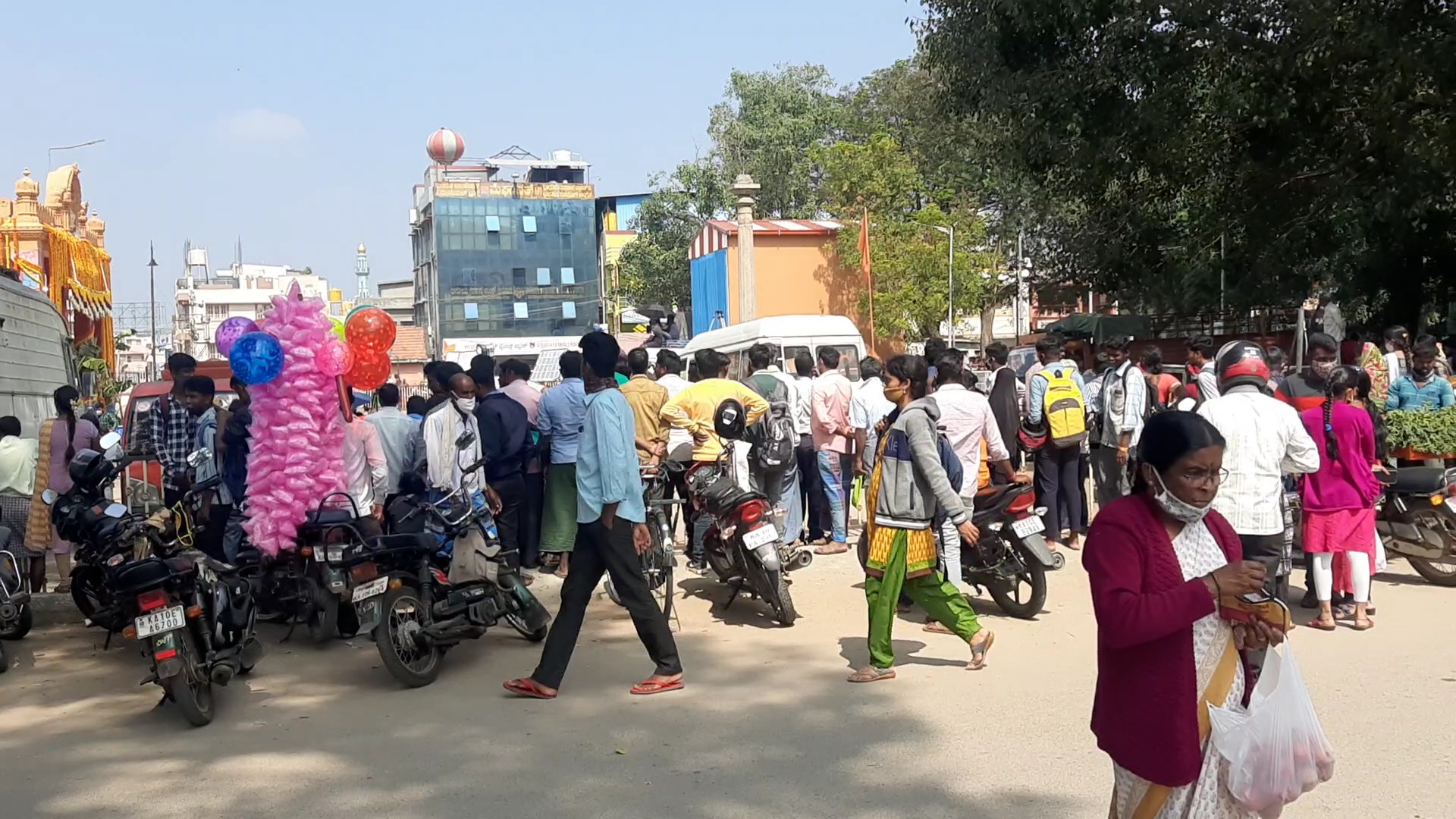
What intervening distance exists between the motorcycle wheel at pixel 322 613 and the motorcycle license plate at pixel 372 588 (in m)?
0.98

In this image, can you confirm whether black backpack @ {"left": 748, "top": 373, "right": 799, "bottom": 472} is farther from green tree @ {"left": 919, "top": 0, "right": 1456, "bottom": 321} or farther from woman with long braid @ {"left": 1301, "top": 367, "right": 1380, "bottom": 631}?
green tree @ {"left": 919, "top": 0, "right": 1456, "bottom": 321}

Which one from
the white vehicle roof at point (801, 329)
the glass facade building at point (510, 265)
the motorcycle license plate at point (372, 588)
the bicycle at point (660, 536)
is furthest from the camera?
the glass facade building at point (510, 265)

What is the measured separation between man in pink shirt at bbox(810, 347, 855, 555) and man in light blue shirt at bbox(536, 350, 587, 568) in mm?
2353

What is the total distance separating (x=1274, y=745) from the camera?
287 centimetres

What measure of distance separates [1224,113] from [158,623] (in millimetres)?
13546

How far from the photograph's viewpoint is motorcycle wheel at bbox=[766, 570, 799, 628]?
25.7 feet

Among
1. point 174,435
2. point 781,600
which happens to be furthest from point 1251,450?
point 174,435

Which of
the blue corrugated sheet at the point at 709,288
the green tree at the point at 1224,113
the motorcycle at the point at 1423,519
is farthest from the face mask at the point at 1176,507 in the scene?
the blue corrugated sheet at the point at 709,288

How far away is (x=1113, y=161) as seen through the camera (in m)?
15.9

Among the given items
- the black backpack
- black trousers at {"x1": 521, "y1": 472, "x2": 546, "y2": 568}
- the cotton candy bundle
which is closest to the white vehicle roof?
black trousers at {"x1": 521, "y1": 472, "x2": 546, "y2": 568}

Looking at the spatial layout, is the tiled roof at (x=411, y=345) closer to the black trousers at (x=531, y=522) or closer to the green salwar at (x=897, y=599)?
the black trousers at (x=531, y=522)

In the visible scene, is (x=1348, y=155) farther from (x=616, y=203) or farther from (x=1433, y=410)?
(x=616, y=203)

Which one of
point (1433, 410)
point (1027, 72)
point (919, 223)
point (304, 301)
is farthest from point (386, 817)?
point (919, 223)

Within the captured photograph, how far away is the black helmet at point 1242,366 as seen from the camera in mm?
6340
